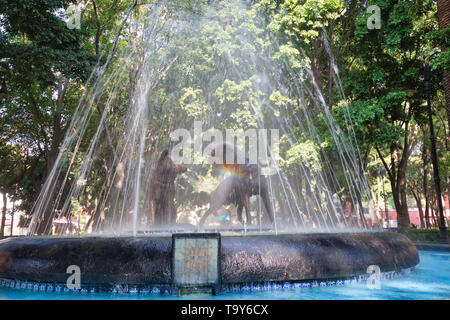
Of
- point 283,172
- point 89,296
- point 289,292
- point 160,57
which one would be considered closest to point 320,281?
point 289,292

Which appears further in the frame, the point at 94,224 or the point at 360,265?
the point at 94,224

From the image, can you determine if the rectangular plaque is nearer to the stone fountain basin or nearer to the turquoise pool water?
the stone fountain basin

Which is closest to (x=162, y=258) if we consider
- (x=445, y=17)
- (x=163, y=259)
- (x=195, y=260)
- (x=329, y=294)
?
(x=163, y=259)

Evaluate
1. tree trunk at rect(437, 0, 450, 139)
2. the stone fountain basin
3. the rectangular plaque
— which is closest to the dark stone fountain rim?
the stone fountain basin

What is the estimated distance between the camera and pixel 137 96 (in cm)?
1722

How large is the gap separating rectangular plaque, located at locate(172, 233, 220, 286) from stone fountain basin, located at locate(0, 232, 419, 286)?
137mm

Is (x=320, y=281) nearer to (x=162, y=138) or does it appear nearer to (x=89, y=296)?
(x=89, y=296)

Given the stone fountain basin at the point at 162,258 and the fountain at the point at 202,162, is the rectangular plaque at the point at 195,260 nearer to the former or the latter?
the fountain at the point at 202,162

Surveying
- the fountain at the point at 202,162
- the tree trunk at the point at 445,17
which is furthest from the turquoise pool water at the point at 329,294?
the tree trunk at the point at 445,17

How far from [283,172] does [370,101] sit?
18.6 ft

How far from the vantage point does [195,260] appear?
530 centimetres

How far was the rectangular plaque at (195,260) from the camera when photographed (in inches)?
208

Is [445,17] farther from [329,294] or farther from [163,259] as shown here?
[163,259]

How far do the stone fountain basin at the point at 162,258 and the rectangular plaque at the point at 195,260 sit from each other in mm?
137
